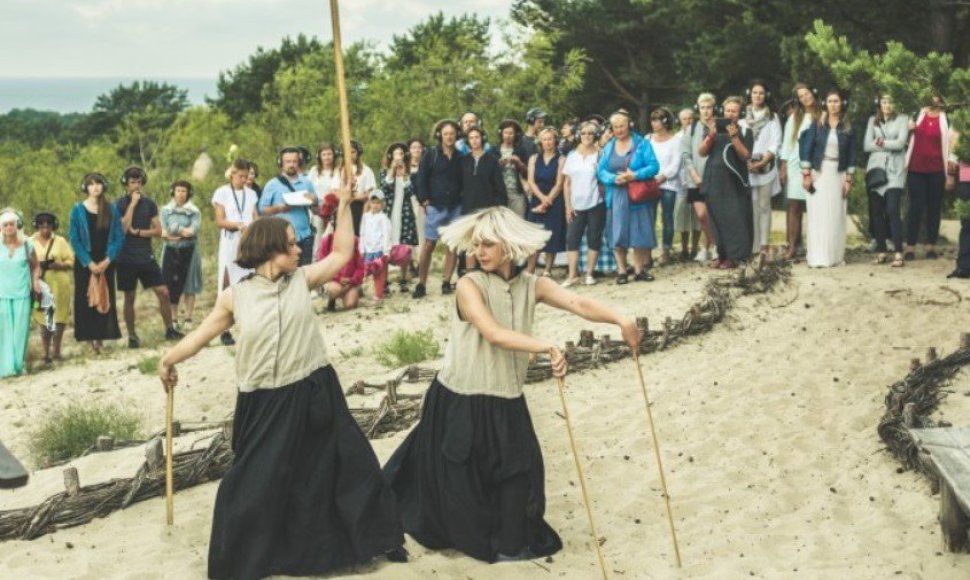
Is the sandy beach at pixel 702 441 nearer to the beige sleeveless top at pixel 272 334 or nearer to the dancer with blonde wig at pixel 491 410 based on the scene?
the dancer with blonde wig at pixel 491 410

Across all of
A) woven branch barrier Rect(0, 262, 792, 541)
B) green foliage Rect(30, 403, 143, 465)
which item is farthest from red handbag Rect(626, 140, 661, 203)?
green foliage Rect(30, 403, 143, 465)

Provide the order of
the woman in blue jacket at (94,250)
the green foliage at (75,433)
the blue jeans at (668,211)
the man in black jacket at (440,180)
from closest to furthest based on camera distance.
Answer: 1. the green foliage at (75,433)
2. the woman in blue jacket at (94,250)
3. the man in black jacket at (440,180)
4. the blue jeans at (668,211)

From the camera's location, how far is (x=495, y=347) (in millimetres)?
6656

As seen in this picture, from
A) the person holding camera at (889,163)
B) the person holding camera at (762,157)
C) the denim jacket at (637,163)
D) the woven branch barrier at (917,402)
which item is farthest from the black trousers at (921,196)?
the woven branch barrier at (917,402)

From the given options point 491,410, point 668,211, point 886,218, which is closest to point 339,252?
point 491,410

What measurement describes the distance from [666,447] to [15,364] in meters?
8.07

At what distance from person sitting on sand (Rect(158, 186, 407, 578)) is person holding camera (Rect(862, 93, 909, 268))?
354 inches

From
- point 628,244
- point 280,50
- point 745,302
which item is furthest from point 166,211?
point 280,50

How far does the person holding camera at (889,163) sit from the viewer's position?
13953mm

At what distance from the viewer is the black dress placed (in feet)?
46.4

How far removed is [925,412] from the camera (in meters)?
8.77

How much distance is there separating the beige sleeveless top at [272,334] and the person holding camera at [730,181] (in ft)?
28.4

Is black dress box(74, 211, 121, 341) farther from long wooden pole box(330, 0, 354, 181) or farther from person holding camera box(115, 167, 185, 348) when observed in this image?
long wooden pole box(330, 0, 354, 181)

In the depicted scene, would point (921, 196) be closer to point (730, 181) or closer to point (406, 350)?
point (730, 181)
